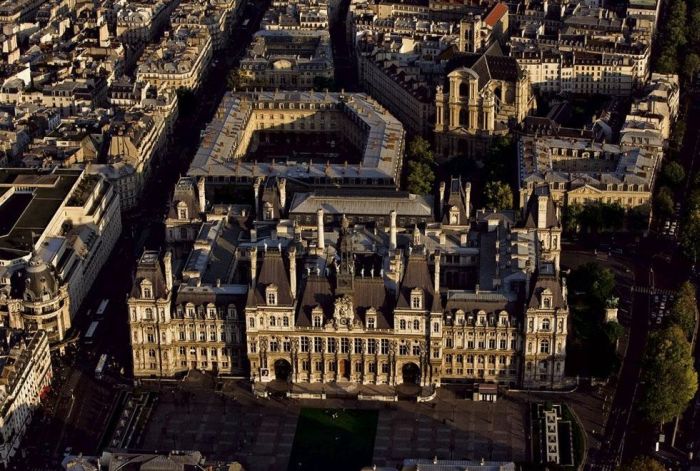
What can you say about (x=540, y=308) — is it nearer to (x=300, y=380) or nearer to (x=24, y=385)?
(x=300, y=380)

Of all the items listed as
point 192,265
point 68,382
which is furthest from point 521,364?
point 68,382

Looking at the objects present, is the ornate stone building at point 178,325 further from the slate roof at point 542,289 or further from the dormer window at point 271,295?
the slate roof at point 542,289

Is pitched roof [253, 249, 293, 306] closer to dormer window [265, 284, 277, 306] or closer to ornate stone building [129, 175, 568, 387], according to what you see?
ornate stone building [129, 175, 568, 387]

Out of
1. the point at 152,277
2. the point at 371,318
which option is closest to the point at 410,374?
the point at 371,318

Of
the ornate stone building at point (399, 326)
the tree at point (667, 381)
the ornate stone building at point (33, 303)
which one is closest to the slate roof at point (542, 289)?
the ornate stone building at point (399, 326)

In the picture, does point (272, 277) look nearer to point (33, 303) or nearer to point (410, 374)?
point (410, 374)

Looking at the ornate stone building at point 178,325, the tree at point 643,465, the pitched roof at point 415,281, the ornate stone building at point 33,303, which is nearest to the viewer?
the tree at point 643,465
